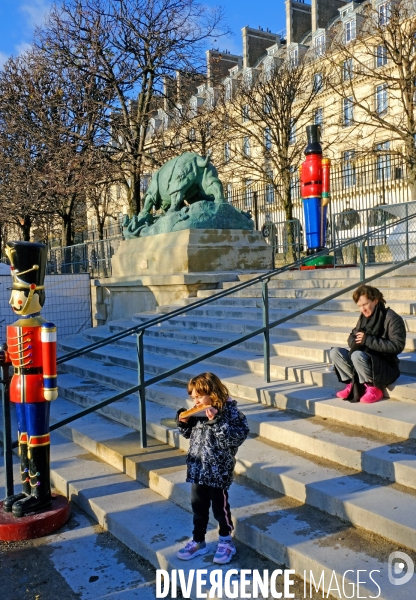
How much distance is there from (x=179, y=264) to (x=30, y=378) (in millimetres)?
6837

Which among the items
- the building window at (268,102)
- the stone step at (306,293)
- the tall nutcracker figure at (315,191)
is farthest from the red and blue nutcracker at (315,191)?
the building window at (268,102)

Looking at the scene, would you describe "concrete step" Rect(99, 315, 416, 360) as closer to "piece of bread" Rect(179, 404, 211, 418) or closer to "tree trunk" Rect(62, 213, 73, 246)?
"piece of bread" Rect(179, 404, 211, 418)

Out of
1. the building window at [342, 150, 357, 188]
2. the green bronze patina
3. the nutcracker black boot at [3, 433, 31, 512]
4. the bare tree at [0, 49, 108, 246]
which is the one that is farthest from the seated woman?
the bare tree at [0, 49, 108, 246]

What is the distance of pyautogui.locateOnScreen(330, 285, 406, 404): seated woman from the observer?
14.2 ft

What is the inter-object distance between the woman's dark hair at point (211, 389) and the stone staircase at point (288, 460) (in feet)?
2.55

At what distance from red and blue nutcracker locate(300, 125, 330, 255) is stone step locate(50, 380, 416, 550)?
6.20 m

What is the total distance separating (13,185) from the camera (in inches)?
795

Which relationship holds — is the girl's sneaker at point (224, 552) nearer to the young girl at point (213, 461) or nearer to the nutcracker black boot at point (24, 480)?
the young girl at point (213, 461)

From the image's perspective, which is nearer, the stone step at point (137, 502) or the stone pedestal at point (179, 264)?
the stone step at point (137, 502)

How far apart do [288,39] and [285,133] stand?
76.8 feet

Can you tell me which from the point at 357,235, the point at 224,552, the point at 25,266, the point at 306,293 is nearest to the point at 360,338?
the point at 224,552

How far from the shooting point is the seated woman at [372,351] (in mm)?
4316

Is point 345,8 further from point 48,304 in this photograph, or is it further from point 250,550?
point 250,550

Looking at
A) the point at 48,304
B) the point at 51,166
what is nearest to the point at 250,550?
the point at 48,304
